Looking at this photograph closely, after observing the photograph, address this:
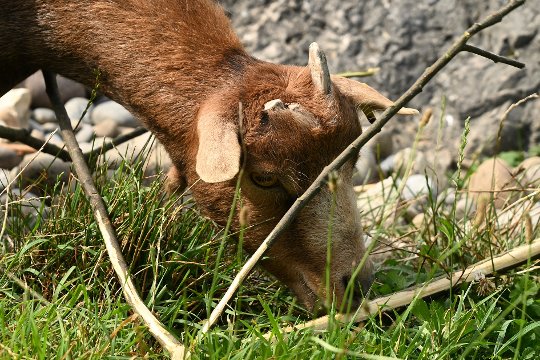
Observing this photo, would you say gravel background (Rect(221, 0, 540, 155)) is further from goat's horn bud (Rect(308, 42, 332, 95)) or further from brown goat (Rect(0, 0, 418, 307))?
goat's horn bud (Rect(308, 42, 332, 95))

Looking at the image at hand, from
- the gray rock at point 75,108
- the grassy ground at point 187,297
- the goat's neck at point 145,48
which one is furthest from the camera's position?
the gray rock at point 75,108

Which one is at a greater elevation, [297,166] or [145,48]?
[145,48]

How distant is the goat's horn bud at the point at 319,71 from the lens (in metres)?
4.73

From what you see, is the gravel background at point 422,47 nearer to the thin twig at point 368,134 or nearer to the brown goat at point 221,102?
the brown goat at point 221,102

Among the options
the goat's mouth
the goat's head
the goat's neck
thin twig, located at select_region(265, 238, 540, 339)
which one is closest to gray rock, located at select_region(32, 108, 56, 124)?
the goat's neck

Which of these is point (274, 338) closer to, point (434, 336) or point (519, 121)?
point (434, 336)

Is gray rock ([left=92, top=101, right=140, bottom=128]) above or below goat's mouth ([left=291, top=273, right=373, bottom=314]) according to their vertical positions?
below

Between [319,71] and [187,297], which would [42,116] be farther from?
[319,71]

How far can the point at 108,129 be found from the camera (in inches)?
324

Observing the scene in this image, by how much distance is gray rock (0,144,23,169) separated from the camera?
23.6ft

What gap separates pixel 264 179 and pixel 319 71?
0.62m

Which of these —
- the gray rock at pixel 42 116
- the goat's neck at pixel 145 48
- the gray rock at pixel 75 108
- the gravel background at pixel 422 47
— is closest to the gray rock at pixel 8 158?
the gray rock at pixel 75 108

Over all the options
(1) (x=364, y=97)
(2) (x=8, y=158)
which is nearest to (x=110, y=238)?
(1) (x=364, y=97)

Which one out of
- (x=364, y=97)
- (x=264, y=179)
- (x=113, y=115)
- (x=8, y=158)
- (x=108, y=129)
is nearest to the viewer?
(x=264, y=179)
